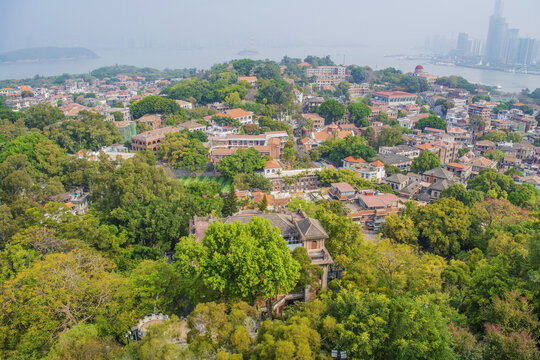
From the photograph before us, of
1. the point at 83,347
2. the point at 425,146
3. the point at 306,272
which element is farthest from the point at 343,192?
the point at 83,347

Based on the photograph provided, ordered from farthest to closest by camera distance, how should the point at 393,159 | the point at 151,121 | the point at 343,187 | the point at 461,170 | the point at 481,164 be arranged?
1. the point at 151,121
2. the point at 393,159
3. the point at 481,164
4. the point at 461,170
5. the point at 343,187

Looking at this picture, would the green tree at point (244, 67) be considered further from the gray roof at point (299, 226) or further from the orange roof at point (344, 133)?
the gray roof at point (299, 226)

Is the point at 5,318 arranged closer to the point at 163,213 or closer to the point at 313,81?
the point at 163,213

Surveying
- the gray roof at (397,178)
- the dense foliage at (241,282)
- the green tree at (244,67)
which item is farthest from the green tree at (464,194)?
the green tree at (244,67)

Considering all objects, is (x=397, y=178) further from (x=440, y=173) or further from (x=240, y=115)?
(x=240, y=115)

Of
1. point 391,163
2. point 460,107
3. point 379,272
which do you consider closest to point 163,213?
point 379,272
